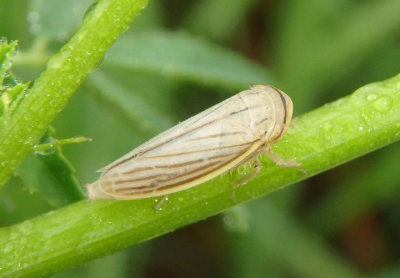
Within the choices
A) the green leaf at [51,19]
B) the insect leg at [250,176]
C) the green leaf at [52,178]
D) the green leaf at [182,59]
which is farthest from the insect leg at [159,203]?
the green leaf at [182,59]

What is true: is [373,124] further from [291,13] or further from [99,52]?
[291,13]

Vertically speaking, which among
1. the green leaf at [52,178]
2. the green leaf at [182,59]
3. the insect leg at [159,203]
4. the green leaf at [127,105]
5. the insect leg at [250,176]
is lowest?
the insect leg at [159,203]

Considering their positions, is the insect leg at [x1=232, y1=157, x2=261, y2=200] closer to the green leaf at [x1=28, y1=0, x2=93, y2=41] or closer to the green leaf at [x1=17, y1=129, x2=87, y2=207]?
the green leaf at [x1=17, y1=129, x2=87, y2=207]

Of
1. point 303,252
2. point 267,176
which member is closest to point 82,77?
point 267,176

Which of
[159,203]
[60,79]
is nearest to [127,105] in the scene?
[159,203]

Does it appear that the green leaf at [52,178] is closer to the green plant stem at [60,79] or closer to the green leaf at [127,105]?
the green plant stem at [60,79]

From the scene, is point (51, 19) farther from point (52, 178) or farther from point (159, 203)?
point (159, 203)
